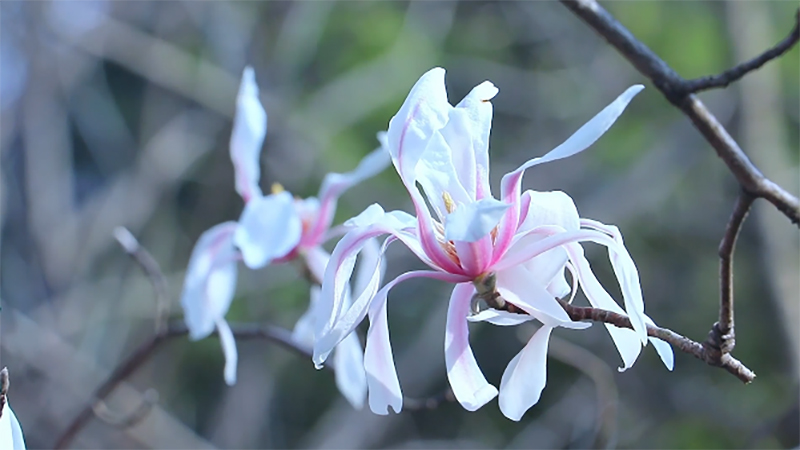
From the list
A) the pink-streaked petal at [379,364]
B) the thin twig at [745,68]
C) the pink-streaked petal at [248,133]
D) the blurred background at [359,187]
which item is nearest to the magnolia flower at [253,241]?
the pink-streaked petal at [248,133]

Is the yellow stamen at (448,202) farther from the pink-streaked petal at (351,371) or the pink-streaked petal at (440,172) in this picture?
the pink-streaked petal at (351,371)

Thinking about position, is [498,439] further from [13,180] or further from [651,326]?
[651,326]

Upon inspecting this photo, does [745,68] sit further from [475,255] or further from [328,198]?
[328,198]

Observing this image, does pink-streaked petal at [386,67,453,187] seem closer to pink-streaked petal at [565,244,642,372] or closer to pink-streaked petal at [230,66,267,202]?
pink-streaked petal at [565,244,642,372]

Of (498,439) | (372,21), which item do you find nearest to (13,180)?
(372,21)

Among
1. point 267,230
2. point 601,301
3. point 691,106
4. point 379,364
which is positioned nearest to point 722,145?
point 691,106

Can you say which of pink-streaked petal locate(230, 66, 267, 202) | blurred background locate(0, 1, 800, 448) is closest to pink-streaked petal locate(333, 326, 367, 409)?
pink-streaked petal locate(230, 66, 267, 202)
